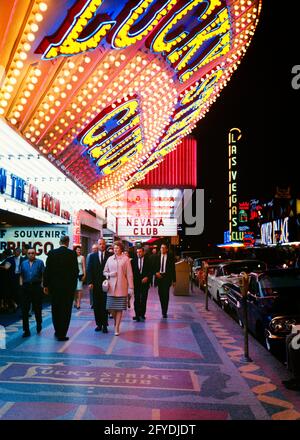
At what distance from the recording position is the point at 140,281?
1229 cm

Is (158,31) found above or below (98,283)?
above

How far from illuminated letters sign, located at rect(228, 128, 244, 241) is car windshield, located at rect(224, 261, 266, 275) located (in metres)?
25.7

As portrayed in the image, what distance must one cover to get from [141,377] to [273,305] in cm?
297

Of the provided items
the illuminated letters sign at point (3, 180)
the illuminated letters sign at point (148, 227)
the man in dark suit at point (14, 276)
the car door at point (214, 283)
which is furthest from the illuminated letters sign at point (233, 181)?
the illuminated letters sign at point (3, 180)

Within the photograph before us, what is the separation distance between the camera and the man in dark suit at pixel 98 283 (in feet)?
32.8

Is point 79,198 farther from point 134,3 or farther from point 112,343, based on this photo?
point 134,3

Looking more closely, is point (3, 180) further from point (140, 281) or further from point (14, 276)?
point (140, 281)

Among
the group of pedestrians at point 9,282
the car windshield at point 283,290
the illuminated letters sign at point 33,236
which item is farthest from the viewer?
the illuminated letters sign at point 33,236

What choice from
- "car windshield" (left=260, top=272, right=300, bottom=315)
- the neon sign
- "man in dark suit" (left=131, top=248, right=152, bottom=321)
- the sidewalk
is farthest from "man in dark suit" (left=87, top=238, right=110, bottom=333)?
the neon sign

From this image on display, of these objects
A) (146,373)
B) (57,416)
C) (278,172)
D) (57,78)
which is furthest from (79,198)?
(278,172)

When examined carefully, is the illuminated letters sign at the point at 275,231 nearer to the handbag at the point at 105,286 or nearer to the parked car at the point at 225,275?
the parked car at the point at 225,275

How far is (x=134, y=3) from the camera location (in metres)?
7.07

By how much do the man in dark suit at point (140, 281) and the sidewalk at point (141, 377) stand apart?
133 cm

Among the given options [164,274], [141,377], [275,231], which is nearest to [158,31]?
[141,377]
